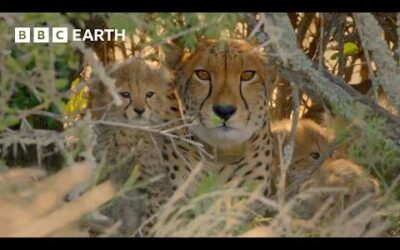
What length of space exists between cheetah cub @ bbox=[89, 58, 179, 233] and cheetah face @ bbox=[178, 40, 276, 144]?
0.15 metres

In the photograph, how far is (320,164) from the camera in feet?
18.5

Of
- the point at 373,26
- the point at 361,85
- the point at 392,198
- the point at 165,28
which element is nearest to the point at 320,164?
the point at 392,198

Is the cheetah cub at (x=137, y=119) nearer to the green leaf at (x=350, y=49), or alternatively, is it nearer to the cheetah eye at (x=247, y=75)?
the cheetah eye at (x=247, y=75)

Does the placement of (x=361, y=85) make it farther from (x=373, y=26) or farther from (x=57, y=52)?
(x=57, y=52)

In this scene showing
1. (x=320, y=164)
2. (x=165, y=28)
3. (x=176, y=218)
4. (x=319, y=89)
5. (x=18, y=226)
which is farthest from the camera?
(x=320, y=164)

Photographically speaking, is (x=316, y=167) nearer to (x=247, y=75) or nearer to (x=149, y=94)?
(x=247, y=75)

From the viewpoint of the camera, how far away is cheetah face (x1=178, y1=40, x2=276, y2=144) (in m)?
5.71

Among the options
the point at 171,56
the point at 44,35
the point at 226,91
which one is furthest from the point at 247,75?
the point at 44,35

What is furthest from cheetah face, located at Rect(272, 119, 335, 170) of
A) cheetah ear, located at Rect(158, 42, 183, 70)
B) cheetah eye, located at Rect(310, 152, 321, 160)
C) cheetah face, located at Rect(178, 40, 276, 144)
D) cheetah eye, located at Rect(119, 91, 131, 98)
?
cheetah eye, located at Rect(119, 91, 131, 98)

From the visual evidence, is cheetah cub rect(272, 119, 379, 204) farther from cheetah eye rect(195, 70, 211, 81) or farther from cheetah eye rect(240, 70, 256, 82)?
cheetah eye rect(195, 70, 211, 81)

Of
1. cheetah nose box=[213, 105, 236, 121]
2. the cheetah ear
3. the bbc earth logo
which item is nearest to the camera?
the bbc earth logo

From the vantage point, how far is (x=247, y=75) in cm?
585

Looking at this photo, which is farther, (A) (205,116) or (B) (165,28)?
(A) (205,116)

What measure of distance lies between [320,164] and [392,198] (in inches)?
15.5
